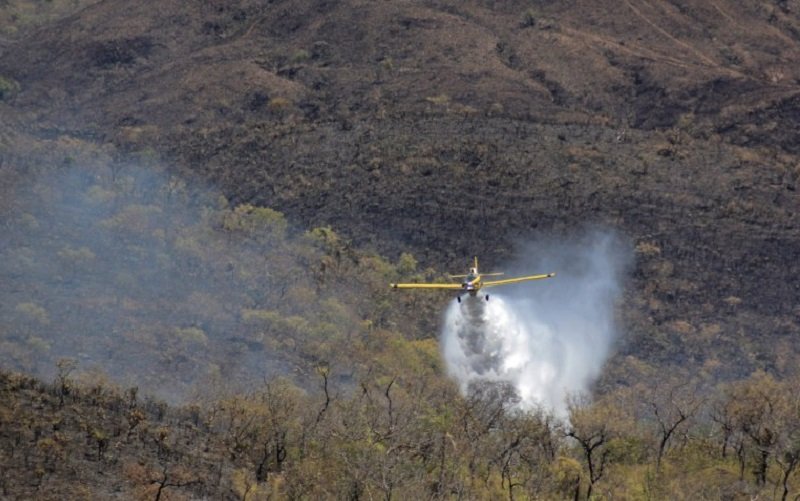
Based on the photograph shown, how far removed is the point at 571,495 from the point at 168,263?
50046 mm

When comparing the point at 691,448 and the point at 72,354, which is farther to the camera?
the point at 72,354

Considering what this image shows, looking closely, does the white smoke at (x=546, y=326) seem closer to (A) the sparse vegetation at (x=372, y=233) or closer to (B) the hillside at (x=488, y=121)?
(A) the sparse vegetation at (x=372, y=233)

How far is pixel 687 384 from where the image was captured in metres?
113

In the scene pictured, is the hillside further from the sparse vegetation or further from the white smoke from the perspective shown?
the white smoke

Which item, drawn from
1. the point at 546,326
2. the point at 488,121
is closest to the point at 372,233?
the point at 546,326

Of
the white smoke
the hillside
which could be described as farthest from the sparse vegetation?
the white smoke

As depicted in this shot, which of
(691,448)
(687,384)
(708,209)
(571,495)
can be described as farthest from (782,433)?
(708,209)

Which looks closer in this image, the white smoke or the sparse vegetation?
the sparse vegetation

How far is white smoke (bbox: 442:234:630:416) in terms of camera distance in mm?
109625

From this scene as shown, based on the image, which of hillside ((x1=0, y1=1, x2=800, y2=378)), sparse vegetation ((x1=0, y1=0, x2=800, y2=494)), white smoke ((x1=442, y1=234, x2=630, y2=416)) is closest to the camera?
sparse vegetation ((x1=0, y1=0, x2=800, y2=494))

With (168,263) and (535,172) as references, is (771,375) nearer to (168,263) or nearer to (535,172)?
(535,172)

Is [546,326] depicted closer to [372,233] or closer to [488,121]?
[372,233]

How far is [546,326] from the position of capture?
121 m

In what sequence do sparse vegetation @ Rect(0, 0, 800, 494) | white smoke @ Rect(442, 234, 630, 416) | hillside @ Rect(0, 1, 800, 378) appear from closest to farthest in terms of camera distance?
sparse vegetation @ Rect(0, 0, 800, 494) < white smoke @ Rect(442, 234, 630, 416) < hillside @ Rect(0, 1, 800, 378)
